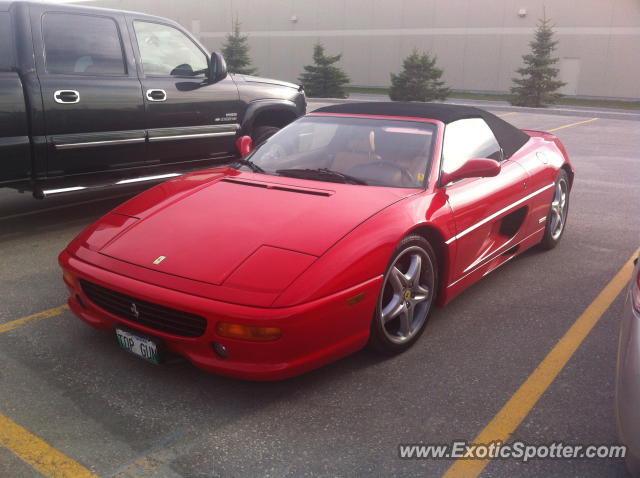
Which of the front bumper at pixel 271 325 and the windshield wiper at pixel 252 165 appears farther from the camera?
the windshield wiper at pixel 252 165

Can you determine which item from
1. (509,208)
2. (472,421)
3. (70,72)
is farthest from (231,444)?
(70,72)

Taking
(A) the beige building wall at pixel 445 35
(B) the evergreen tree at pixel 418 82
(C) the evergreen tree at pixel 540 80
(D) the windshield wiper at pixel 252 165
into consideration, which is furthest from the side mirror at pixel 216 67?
(A) the beige building wall at pixel 445 35

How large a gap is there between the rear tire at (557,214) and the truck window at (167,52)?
3.91 meters

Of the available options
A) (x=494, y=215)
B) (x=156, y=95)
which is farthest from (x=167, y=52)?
(x=494, y=215)

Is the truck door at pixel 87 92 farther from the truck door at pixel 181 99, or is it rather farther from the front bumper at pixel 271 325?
the front bumper at pixel 271 325

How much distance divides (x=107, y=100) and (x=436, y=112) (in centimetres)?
319

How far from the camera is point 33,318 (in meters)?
3.90

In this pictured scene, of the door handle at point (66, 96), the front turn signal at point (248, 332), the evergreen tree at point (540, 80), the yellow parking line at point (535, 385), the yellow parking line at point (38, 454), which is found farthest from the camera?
the evergreen tree at point (540, 80)

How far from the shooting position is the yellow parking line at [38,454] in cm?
248

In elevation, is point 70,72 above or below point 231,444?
above

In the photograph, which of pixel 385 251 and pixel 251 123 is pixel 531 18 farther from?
pixel 385 251

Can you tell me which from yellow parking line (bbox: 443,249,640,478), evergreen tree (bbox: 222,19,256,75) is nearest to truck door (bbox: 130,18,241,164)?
yellow parking line (bbox: 443,249,640,478)

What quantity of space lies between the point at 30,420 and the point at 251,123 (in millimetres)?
4929

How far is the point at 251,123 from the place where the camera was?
7211mm
